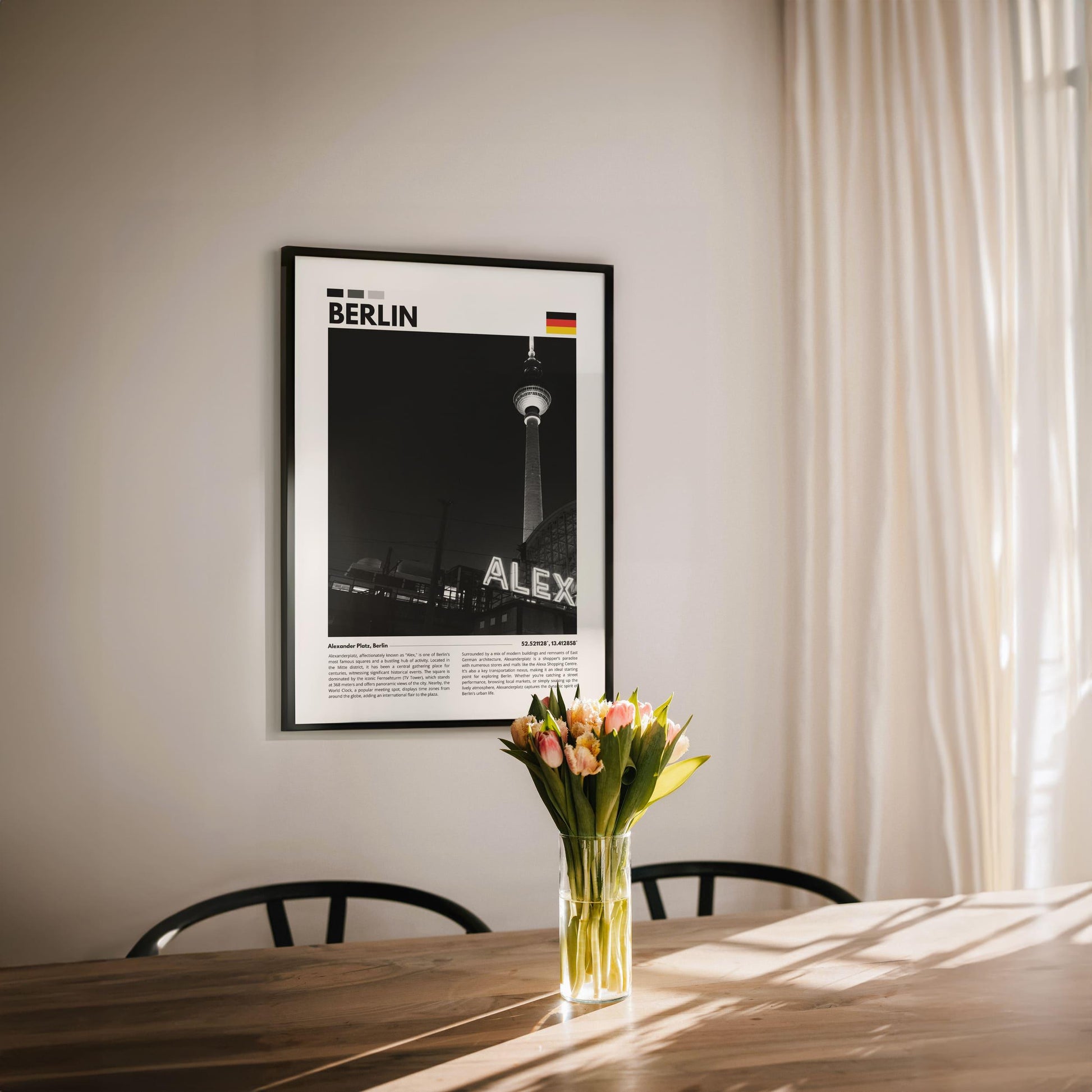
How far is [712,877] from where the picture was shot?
2.09 m

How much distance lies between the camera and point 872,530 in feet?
7.93

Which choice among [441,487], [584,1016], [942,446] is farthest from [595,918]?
[942,446]

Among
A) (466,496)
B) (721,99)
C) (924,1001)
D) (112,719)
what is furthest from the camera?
(721,99)

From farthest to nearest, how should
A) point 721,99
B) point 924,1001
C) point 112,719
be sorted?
point 721,99, point 112,719, point 924,1001

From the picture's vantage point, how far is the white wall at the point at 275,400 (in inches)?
84.3

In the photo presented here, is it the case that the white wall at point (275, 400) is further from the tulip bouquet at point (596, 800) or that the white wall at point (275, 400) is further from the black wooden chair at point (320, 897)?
the tulip bouquet at point (596, 800)

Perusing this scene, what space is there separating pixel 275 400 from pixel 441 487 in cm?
43

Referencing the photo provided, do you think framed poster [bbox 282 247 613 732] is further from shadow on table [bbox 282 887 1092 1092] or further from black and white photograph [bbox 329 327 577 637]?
shadow on table [bbox 282 887 1092 1092]

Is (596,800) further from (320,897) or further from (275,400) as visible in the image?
(275,400)

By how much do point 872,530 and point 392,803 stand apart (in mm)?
1342

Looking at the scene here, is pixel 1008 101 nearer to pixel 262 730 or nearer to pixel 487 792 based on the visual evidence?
pixel 487 792

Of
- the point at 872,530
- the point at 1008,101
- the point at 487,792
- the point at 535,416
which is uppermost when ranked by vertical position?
the point at 1008,101

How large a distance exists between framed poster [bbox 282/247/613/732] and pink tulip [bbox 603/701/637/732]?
981mm

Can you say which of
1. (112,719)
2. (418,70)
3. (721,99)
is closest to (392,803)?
(112,719)
